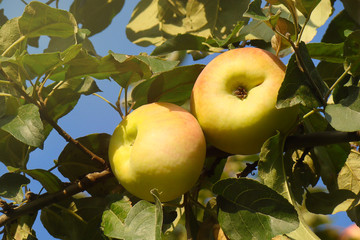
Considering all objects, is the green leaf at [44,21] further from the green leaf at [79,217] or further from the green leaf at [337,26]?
the green leaf at [337,26]

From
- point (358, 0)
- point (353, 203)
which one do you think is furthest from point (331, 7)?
point (353, 203)

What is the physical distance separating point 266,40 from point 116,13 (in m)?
0.67

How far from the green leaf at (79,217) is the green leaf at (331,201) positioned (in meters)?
0.49

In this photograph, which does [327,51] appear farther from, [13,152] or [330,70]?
[13,152]

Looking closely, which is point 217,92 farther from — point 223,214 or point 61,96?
point 61,96

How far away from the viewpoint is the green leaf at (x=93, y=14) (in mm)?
1592

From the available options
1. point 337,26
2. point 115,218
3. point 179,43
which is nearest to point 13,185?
point 115,218

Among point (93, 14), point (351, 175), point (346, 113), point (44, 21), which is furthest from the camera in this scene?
point (93, 14)

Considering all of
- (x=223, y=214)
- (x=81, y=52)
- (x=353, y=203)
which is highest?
(x=81, y=52)

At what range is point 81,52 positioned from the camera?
98 centimetres

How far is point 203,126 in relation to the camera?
97 cm

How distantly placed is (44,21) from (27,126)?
256 mm

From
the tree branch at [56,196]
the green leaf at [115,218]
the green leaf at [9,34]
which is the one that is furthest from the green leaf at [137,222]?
the green leaf at [9,34]

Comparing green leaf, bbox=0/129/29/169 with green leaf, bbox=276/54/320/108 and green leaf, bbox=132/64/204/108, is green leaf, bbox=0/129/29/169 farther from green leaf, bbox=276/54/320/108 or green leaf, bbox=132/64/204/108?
green leaf, bbox=276/54/320/108
